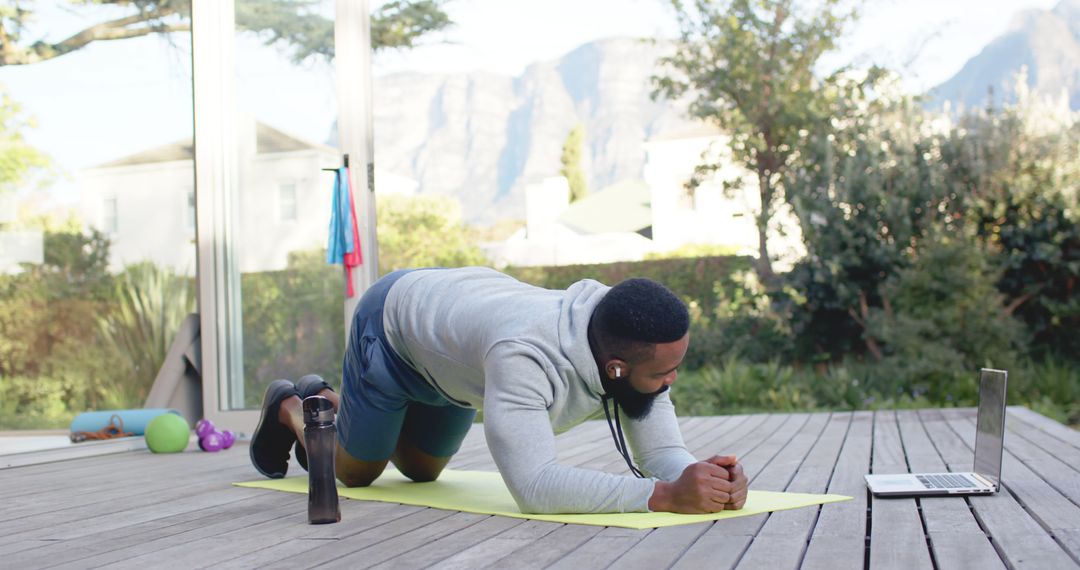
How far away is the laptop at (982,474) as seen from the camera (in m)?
2.80

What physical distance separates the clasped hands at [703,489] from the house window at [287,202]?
427 cm

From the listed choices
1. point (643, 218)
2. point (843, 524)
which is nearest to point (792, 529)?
point (843, 524)

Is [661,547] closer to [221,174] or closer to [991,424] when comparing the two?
[991,424]

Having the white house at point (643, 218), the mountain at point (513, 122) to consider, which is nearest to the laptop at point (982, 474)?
the white house at point (643, 218)

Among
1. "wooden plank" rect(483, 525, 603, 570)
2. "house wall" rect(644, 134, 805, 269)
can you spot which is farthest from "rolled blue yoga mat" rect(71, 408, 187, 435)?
"house wall" rect(644, 134, 805, 269)

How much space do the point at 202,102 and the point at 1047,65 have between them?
2097 inches

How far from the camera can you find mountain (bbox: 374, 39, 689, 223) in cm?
9806

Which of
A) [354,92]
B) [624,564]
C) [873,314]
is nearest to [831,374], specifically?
[873,314]

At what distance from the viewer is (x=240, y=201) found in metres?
6.34

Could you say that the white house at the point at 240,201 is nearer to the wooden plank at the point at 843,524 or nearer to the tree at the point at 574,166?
the wooden plank at the point at 843,524

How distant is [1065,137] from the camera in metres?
8.08

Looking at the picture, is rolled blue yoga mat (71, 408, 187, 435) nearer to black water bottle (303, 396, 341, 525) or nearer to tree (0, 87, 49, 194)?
tree (0, 87, 49, 194)

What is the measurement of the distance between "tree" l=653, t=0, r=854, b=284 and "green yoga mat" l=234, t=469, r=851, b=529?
6.85 metres

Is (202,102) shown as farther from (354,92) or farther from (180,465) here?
(180,465)
